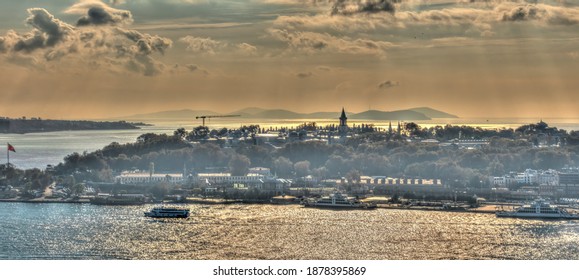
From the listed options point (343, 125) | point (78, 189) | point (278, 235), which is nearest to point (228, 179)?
point (78, 189)

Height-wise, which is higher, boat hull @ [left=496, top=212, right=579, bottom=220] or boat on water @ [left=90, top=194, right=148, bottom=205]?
boat on water @ [left=90, top=194, right=148, bottom=205]

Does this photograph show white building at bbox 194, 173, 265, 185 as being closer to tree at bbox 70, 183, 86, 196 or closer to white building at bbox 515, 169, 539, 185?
tree at bbox 70, 183, 86, 196

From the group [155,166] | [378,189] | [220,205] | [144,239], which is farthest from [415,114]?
[144,239]

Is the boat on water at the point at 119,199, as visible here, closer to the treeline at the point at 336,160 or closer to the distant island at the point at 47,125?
the treeline at the point at 336,160

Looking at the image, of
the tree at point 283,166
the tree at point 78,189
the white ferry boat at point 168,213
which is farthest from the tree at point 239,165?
the white ferry boat at point 168,213

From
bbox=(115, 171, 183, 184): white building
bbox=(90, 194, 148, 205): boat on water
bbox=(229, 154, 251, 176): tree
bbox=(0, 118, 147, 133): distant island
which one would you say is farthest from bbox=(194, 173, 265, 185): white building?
bbox=(0, 118, 147, 133): distant island

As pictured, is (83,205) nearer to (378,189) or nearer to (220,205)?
(220,205)

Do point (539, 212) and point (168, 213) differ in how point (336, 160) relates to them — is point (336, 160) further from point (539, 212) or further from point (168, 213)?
point (168, 213)
